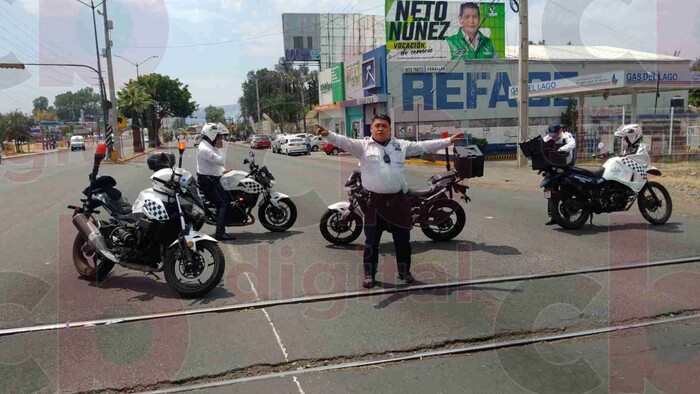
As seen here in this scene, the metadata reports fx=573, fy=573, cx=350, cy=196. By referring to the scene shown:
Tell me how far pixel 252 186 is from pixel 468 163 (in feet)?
11.4

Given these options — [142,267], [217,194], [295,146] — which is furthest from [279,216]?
[295,146]

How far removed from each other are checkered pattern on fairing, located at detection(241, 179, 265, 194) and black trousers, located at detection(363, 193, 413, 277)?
336 cm

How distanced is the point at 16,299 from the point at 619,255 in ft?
23.4

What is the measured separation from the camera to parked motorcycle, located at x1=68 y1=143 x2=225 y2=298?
597cm

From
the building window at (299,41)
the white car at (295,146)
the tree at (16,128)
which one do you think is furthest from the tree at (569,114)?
the tree at (16,128)

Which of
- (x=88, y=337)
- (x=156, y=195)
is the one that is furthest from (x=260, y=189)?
(x=88, y=337)

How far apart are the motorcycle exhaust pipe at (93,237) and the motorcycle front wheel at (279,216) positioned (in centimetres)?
334

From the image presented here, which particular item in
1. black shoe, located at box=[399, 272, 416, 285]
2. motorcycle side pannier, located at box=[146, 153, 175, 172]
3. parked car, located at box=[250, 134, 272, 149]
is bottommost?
black shoe, located at box=[399, 272, 416, 285]

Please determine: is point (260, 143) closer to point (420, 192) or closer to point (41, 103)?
point (420, 192)

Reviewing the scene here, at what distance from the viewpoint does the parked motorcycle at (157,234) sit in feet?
19.6

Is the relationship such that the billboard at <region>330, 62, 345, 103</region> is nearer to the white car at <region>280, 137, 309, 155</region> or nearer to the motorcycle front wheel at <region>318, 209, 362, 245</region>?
the white car at <region>280, 137, 309, 155</region>

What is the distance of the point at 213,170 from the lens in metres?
8.82

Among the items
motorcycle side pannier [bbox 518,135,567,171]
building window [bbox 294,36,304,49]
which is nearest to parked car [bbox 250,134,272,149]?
building window [bbox 294,36,304,49]

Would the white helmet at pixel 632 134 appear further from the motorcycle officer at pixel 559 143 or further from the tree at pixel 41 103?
the tree at pixel 41 103
